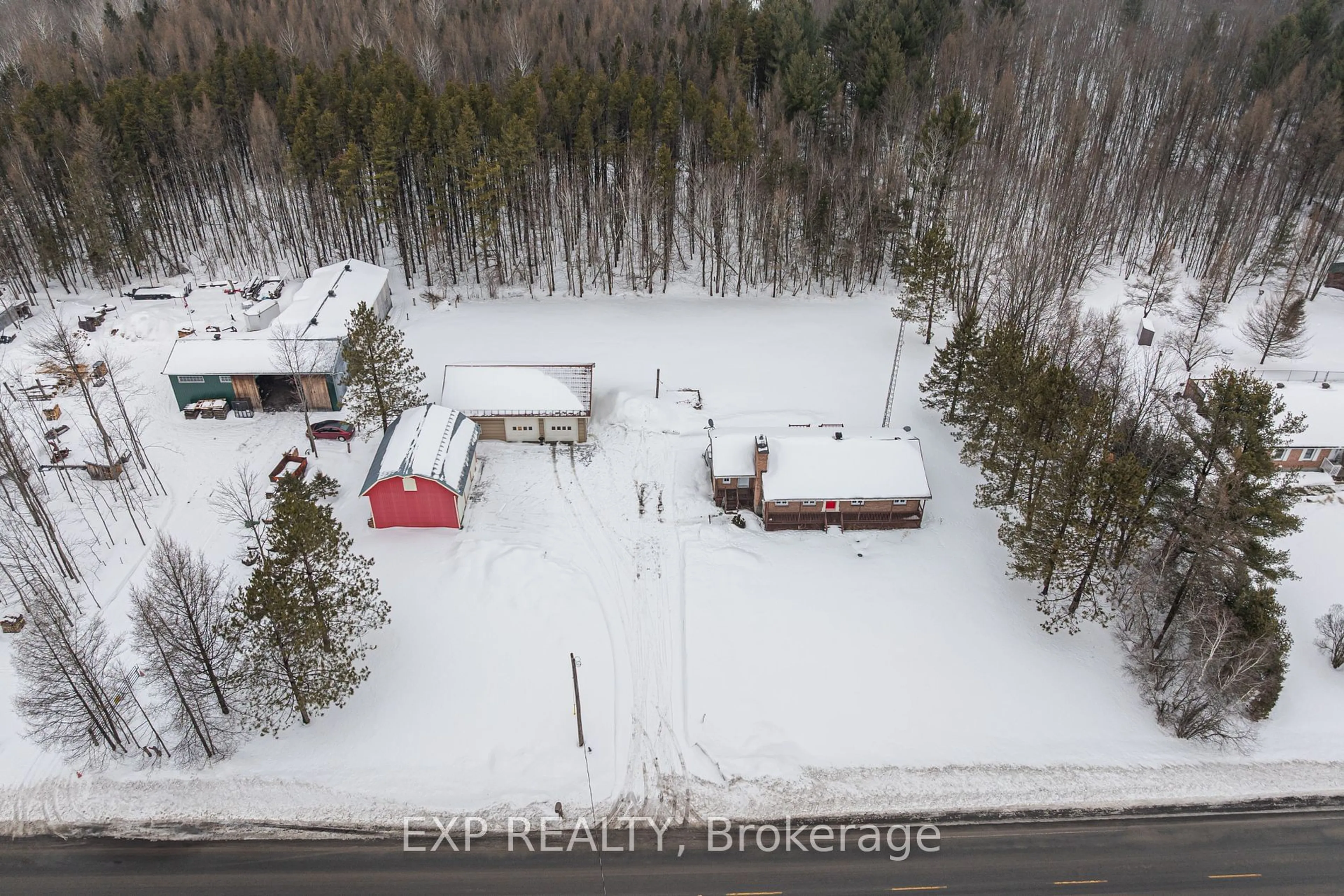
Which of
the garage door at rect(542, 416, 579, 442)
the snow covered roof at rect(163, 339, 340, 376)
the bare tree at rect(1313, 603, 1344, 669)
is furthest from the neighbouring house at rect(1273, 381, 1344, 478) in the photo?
the snow covered roof at rect(163, 339, 340, 376)

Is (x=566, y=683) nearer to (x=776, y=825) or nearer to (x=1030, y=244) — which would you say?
(x=776, y=825)

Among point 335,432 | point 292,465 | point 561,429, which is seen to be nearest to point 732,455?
point 561,429

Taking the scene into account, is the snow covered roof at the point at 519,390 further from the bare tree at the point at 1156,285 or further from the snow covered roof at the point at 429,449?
the bare tree at the point at 1156,285

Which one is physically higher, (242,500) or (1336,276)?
(1336,276)

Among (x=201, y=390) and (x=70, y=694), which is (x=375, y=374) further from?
(x=70, y=694)

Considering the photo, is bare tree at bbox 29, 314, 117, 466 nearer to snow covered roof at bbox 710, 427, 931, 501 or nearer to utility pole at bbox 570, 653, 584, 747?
utility pole at bbox 570, 653, 584, 747
